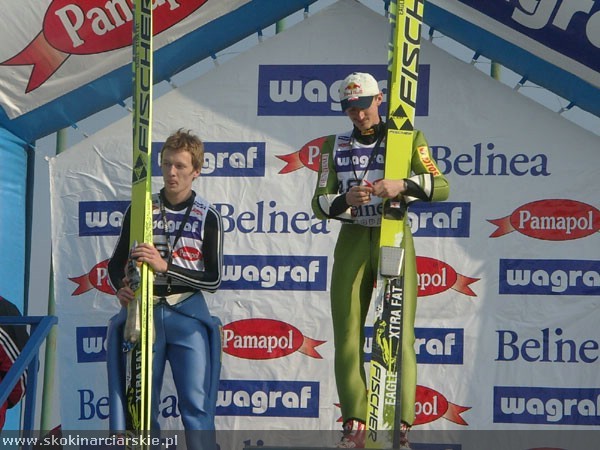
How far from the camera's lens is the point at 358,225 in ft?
19.3

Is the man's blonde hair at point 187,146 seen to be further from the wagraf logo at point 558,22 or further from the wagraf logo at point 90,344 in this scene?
the wagraf logo at point 558,22

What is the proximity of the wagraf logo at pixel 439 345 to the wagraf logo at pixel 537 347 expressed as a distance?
0.70ft

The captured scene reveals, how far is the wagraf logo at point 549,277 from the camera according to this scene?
679 centimetres

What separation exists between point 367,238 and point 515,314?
1361mm

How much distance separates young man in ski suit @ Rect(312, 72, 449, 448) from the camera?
18.5 feet

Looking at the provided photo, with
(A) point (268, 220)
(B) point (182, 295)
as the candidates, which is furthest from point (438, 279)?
(B) point (182, 295)

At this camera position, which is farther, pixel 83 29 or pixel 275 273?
pixel 275 273

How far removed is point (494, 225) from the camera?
22.6ft

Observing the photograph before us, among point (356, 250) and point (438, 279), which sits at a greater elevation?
point (356, 250)

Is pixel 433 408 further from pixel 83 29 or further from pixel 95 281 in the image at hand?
pixel 83 29

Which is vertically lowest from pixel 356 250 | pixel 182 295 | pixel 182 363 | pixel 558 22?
pixel 182 363

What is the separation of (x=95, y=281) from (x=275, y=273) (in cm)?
104

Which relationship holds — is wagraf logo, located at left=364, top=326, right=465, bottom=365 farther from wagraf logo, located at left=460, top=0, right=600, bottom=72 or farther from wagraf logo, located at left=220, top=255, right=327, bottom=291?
wagraf logo, located at left=460, top=0, right=600, bottom=72

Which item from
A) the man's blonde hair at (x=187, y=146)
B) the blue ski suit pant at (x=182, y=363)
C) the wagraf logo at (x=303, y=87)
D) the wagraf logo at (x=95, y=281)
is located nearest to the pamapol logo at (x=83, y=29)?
the wagraf logo at (x=303, y=87)
